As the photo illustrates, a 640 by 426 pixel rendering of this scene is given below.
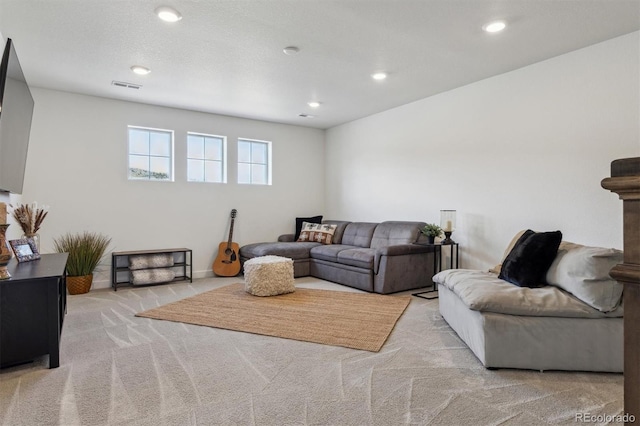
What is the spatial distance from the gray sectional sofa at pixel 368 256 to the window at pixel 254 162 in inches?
48.3

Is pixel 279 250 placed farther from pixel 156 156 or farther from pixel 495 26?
pixel 495 26

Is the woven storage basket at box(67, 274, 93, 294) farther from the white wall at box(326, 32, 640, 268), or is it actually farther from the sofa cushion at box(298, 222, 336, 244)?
the white wall at box(326, 32, 640, 268)

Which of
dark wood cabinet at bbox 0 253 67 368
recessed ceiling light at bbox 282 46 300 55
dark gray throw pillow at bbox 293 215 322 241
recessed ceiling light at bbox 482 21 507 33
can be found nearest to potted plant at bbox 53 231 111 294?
dark wood cabinet at bbox 0 253 67 368

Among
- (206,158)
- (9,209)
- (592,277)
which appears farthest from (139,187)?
(592,277)

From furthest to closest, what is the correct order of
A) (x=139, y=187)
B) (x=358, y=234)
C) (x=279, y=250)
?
(x=358, y=234), (x=279, y=250), (x=139, y=187)

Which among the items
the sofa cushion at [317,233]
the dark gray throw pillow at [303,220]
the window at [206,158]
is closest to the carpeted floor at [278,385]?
the sofa cushion at [317,233]

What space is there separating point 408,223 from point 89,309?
12.6 ft

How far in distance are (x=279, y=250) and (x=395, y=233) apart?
65.4 inches

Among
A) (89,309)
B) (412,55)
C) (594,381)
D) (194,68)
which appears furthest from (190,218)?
(594,381)

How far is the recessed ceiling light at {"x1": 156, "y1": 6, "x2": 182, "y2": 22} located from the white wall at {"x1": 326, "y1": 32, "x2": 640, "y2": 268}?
10.9 feet

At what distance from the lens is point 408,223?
4.92 metres

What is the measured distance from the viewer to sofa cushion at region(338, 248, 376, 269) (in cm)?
454

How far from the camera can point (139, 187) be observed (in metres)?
5.14

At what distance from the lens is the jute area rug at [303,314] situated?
301 cm
